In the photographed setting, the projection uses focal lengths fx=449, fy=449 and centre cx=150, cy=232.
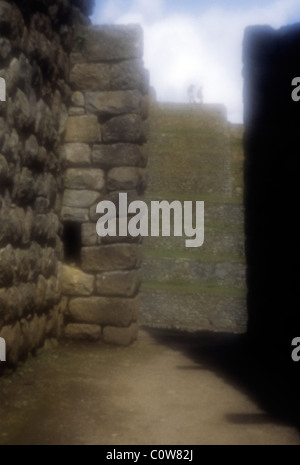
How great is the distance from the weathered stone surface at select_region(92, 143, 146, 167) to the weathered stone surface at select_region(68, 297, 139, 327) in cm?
136

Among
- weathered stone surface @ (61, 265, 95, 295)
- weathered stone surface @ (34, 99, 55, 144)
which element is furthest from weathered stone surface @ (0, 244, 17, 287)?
weathered stone surface @ (61, 265, 95, 295)

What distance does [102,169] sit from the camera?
15.1 ft

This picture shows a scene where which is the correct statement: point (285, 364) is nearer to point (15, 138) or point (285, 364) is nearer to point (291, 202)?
point (291, 202)

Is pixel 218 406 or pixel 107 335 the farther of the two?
pixel 107 335

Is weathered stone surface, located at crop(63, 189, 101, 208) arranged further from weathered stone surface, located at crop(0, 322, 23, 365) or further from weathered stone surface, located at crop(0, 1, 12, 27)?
weathered stone surface, located at crop(0, 1, 12, 27)

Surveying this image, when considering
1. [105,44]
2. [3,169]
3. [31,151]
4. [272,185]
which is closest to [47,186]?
[31,151]

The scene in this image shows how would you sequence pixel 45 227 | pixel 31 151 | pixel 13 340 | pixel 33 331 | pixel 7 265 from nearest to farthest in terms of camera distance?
pixel 7 265
pixel 13 340
pixel 31 151
pixel 33 331
pixel 45 227

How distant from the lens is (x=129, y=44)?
464 cm

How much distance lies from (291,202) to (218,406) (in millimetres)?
2068

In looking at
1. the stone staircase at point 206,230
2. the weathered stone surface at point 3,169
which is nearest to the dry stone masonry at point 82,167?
the weathered stone surface at point 3,169

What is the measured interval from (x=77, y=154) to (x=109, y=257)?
3.62ft

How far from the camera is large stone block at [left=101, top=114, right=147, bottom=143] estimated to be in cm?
454

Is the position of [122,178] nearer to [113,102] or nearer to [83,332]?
[113,102]
